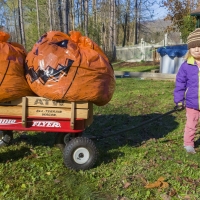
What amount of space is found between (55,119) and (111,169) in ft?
2.84

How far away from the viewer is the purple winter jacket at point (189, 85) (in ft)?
12.7

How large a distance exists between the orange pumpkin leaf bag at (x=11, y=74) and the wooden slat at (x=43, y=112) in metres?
0.12

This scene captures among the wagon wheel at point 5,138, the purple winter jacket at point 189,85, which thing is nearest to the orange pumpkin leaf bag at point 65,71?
the wagon wheel at point 5,138

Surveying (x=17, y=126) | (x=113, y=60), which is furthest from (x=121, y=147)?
(x=113, y=60)

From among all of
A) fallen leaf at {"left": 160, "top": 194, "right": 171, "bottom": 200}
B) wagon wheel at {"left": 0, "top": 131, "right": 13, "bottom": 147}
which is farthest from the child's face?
wagon wheel at {"left": 0, "top": 131, "right": 13, "bottom": 147}

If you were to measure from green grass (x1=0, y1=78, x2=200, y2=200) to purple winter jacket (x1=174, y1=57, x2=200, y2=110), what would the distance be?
2.27 ft

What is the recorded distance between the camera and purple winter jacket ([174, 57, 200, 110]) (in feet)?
12.7

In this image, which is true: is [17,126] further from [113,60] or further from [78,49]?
[113,60]

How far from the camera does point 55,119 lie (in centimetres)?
342

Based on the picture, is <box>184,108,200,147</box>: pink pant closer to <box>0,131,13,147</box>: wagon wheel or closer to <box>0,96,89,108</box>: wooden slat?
<box>0,96,89,108</box>: wooden slat

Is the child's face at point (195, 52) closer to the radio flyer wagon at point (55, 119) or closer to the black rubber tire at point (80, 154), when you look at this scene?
the radio flyer wagon at point (55, 119)

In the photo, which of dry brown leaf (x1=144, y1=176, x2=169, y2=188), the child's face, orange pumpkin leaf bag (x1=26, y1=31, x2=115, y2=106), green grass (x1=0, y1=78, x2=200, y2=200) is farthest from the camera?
the child's face

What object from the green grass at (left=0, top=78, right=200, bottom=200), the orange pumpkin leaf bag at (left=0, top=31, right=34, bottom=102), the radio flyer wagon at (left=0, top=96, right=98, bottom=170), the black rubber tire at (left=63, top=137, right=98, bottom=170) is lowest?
the green grass at (left=0, top=78, right=200, bottom=200)

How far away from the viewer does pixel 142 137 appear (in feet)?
15.6
